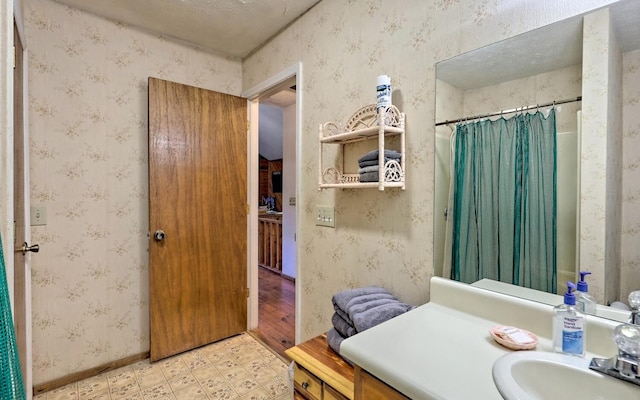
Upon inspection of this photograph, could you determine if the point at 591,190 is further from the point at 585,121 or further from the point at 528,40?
the point at 528,40

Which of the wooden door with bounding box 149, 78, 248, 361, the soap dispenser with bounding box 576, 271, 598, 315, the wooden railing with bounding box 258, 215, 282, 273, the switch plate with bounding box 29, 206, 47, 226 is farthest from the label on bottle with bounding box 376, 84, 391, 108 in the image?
the wooden railing with bounding box 258, 215, 282, 273

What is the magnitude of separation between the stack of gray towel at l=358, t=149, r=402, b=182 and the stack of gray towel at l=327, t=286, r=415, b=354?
508mm

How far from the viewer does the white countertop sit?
700 millimetres

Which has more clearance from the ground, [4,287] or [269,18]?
[269,18]

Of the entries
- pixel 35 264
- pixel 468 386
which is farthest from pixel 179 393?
pixel 468 386

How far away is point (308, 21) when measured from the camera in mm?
1893

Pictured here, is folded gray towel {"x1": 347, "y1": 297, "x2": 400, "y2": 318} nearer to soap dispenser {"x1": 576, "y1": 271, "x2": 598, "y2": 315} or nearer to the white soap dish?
the white soap dish

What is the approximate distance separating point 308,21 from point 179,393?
7.68 feet

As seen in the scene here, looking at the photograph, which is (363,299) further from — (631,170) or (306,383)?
(631,170)

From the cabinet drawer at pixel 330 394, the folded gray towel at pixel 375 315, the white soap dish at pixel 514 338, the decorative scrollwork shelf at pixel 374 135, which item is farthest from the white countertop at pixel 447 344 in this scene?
the decorative scrollwork shelf at pixel 374 135

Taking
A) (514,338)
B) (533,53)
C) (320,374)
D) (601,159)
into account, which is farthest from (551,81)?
(320,374)

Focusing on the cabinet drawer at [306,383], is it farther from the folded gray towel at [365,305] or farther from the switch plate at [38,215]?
the switch plate at [38,215]

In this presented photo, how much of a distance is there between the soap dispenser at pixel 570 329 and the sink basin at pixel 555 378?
25 mm

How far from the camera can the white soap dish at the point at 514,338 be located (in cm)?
85
